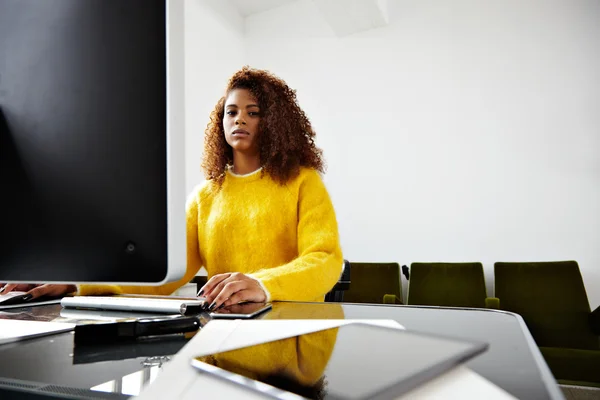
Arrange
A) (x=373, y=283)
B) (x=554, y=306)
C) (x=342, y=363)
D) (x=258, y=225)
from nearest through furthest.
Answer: (x=342, y=363), (x=258, y=225), (x=554, y=306), (x=373, y=283)

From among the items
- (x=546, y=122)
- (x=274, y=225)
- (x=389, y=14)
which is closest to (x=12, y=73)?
(x=274, y=225)

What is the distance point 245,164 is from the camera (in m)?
1.42

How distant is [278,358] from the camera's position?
1.08ft

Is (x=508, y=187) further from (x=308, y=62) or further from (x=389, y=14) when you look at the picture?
(x=308, y=62)

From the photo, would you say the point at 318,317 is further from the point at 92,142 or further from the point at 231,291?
the point at 92,142

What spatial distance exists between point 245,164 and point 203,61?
9.48 feet

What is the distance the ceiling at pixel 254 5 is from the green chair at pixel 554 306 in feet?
11.7

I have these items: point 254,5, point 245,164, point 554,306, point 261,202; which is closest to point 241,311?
point 261,202

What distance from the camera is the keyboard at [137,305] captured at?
70 cm

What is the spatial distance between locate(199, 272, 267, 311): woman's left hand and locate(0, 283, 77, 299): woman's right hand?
37 centimetres

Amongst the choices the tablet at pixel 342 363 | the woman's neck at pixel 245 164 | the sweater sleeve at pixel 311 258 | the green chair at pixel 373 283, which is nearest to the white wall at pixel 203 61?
the green chair at pixel 373 283

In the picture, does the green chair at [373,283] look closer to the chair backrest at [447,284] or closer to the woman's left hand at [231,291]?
the chair backrest at [447,284]

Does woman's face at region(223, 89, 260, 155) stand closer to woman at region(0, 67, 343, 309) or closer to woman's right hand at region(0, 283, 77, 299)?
woman at region(0, 67, 343, 309)

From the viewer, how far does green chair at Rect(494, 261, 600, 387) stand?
2562mm
